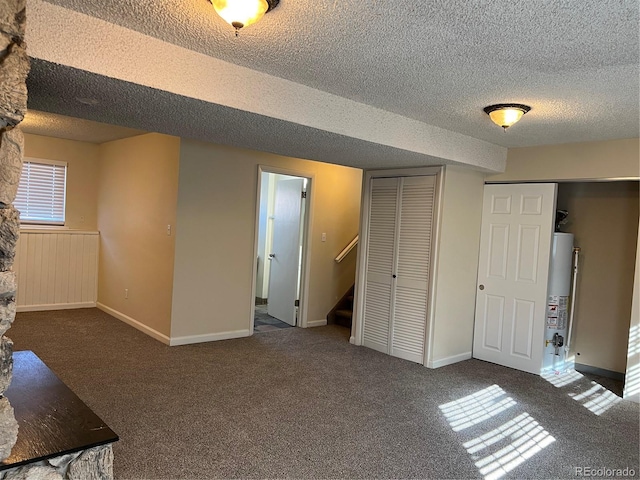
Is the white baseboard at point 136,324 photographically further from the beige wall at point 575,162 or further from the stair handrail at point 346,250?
the beige wall at point 575,162

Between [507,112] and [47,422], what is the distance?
→ 2999 millimetres

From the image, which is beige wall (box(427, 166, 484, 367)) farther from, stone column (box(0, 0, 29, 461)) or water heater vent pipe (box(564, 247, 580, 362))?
stone column (box(0, 0, 29, 461))

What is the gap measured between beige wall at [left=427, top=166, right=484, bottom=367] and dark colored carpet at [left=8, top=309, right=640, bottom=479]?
24 cm

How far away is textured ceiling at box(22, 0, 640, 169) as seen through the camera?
185 centimetres

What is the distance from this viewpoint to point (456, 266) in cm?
462

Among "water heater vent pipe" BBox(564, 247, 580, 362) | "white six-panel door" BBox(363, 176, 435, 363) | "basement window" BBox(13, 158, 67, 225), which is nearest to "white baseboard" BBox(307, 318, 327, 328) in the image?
"white six-panel door" BBox(363, 176, 435, 363)

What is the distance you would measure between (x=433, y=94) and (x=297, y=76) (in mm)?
865

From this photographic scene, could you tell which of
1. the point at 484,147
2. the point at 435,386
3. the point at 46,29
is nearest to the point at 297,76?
the point at 46,29

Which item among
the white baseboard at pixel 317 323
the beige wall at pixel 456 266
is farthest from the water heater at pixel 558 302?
the white baseboard at pixel 317 323

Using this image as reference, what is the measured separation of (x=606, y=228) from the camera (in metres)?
4.48

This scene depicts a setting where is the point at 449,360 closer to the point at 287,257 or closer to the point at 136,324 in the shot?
the point at 287,257

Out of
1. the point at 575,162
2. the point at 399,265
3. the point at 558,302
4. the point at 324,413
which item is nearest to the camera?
the point at 324,413

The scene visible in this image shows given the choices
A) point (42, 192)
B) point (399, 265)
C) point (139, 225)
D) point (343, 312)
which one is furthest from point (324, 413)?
point (42, 192)

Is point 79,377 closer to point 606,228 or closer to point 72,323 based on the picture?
point 72,323
